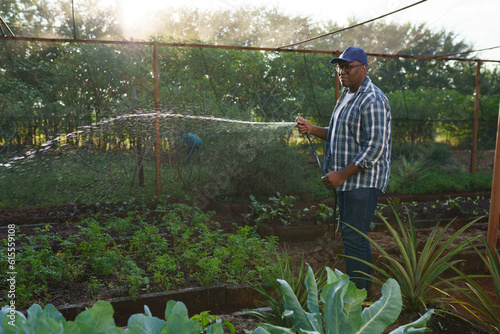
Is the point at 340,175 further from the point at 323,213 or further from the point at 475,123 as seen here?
the point at 475,123

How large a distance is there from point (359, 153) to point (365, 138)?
0.56ft

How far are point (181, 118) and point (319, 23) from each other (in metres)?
2.65

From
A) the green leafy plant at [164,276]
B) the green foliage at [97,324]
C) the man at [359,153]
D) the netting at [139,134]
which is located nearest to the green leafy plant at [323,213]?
the netting at [139,134]

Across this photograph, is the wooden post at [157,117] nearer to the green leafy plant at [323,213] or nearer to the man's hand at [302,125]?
the green leafy plant at [323,213]

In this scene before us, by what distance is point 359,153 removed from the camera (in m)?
2.82

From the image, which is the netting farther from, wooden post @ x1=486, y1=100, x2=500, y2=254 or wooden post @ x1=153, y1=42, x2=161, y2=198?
wooden post @ x1=486, y1=100, x2=500, y2=254

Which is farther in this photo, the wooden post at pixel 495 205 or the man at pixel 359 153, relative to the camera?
the wooden post at pixel 495 205

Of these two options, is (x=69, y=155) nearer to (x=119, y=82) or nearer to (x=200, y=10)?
(x=119, y=82)

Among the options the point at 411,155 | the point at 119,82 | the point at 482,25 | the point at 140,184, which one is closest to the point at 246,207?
the point at 140,184

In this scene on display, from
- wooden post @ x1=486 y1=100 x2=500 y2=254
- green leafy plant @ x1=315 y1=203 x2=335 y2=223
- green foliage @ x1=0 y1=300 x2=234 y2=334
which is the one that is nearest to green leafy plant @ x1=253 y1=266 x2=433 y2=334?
green foliage @ x1=0 y1=300 x2=234 y2=334

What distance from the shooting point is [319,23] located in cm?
628

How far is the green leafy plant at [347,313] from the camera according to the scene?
1120 millimetres

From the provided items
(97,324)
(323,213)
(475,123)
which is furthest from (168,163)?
(475,123)

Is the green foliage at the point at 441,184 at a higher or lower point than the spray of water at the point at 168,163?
lower
